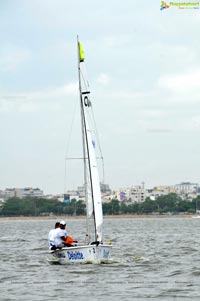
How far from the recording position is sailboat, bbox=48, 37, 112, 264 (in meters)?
33.2

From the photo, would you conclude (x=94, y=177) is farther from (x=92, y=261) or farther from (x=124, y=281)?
(x=124, y=281)

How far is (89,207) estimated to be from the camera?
34.6 m

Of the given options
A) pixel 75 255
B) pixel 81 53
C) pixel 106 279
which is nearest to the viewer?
pixel 106 279

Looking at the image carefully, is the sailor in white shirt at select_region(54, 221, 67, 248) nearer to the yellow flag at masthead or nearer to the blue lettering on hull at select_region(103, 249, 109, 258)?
the blue lettering on hull at select_region(103, 249, 109, 258)

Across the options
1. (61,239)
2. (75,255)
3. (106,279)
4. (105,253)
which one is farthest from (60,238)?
(106,279)

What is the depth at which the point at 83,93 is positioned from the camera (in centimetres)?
3525

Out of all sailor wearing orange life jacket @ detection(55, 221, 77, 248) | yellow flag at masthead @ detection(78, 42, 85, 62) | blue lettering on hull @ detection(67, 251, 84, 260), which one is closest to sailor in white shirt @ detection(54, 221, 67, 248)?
sailor wearing orange life jacket @ detection(55, 221, 77, 248)

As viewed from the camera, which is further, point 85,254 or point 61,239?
point 61,239

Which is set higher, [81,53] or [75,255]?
[81,53]

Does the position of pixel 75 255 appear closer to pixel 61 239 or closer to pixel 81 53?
pixel 61 239

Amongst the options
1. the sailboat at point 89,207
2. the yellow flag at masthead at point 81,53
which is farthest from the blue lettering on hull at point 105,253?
the yellow flag at masthead at point 81,53

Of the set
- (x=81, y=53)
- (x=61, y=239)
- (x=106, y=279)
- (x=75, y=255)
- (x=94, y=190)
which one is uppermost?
(x=81, y=53)

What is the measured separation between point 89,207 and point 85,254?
2.21 m

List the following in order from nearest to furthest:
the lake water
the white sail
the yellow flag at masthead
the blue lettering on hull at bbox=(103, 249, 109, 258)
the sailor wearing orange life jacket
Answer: the lake water < the blue lettering on hull at bbox=(103, 249, 109, 258) < the white sail < the sailor wearing orange life jacket < the yellow flag at masthead
